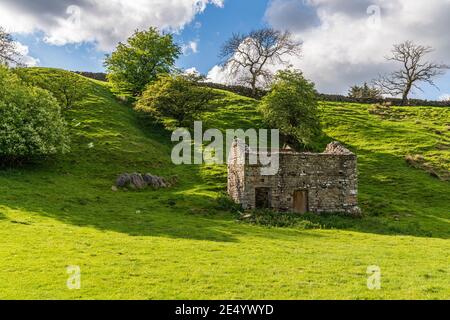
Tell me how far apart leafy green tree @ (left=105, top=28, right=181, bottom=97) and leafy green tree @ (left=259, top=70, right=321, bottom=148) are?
2397cm

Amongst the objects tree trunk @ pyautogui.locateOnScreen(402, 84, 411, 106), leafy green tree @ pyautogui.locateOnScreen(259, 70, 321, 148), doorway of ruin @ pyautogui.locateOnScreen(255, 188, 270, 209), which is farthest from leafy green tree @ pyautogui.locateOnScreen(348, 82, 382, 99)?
doorway of ruin @ pyautogui.locateOnScreen(255, 188, 270, 209)

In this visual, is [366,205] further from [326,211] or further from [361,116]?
[361,116]

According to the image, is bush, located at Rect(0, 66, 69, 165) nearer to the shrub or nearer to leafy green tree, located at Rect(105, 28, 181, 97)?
the shrub

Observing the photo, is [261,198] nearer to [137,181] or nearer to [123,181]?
[137,181]

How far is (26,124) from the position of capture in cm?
4003

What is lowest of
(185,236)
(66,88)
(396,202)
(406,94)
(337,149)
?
(185,236)

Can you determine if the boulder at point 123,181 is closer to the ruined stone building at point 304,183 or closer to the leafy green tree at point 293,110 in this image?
the ruined stone building at point 304,183

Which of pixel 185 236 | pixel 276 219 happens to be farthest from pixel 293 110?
pixel 185 236

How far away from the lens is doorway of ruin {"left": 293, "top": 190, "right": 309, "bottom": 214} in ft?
117

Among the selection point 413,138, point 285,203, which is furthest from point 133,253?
point 413,138

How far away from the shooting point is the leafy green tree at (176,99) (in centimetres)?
5594

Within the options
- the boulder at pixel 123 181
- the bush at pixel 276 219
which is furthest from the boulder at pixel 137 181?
the bush at pixel 276 219

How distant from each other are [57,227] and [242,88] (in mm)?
68715

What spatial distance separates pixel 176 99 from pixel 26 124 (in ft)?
68.7
